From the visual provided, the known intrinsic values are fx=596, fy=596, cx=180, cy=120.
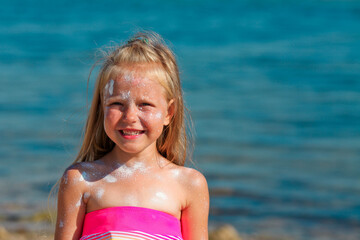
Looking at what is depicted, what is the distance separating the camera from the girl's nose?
2.36 meters

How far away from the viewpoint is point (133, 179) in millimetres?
2459

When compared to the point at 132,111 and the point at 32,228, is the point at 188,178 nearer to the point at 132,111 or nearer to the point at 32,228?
the point at 132,111

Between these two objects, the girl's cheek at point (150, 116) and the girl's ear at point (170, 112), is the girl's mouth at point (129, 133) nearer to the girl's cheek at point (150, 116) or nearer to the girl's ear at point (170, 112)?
the girl's cheek at point (150, 116)

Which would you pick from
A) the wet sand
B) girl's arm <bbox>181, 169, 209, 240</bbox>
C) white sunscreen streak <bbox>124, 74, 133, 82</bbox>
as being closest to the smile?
white sunscreen streak <bbox>124, 74, 133, 82</bbox>

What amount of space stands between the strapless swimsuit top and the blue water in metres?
0.90

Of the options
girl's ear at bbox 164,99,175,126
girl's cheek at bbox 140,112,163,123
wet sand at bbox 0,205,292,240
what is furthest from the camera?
wet sand at bbox 0,205,292,240

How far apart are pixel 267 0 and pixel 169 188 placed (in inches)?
965

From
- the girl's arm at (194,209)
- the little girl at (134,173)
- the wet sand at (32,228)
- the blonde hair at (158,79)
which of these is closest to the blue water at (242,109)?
the wet sand at (32,228)

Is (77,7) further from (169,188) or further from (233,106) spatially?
(169,188)

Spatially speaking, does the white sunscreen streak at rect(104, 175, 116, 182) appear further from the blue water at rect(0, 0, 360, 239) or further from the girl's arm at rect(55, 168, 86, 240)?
the blue water at rect(0, 0, 360, 239)

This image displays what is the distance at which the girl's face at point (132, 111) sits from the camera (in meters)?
2.38

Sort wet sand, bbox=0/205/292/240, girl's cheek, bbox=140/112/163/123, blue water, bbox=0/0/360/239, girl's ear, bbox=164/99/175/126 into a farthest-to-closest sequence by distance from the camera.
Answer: blue water, bbox=0/0/360/239, wet sand, bbox=0/205/292/240, girl's ear, bbox=164/99/175/126, girl's cheek, bbox=140/112/163/123

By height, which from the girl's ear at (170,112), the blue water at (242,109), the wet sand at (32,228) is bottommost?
the girl's ear at (170,112)

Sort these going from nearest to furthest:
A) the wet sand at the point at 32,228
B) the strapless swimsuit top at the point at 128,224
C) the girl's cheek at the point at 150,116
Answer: the strapless swimsuit top at the point at 128,224, the girl's cheek at the point at 150,116, the wet sand at the point at 32,228
